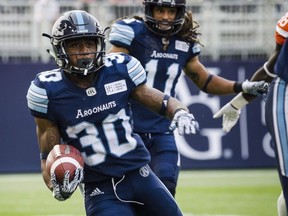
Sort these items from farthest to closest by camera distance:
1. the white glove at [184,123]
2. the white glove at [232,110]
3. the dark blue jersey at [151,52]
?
the white glove at [232,110] < the dark blue jersey at [151,52] < the white glove at [184,123]

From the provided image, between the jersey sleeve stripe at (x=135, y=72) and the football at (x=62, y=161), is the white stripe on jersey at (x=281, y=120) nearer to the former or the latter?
the jersey sleeve stripe at (x=135, y=72)

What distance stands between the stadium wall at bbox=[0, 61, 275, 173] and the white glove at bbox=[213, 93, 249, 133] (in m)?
5.93

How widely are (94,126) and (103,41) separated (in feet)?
1.72

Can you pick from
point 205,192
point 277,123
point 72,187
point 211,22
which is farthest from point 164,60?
point 211,22

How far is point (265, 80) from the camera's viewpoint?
6754mm

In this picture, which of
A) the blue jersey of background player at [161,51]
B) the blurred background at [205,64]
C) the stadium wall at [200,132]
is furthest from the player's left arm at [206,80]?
the stadium wall at [200,132]

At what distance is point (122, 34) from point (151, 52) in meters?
0.28

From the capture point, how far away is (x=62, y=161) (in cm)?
500

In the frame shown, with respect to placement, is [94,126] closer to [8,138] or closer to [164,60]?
[164,60]

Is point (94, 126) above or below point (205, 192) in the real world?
above

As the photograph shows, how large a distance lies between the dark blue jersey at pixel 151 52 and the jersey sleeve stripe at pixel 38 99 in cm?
184

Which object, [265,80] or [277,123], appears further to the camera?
[265,80]

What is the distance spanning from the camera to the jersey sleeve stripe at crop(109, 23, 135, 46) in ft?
23.0

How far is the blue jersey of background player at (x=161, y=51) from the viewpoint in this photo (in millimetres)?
6906
